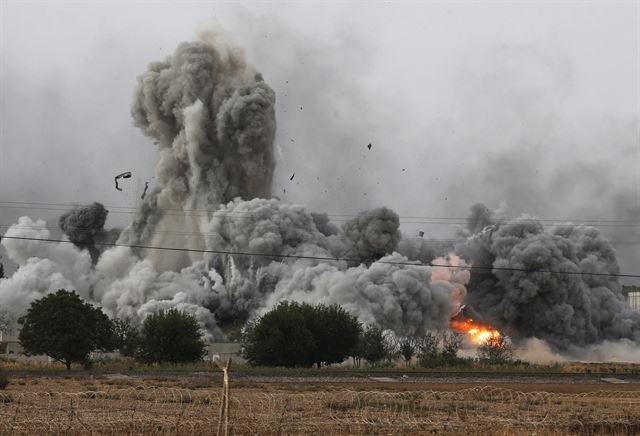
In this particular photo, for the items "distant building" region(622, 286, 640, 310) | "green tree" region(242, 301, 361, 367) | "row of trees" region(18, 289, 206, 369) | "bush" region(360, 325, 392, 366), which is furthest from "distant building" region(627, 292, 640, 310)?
"row of trees" region(18, 289, 206, 369)

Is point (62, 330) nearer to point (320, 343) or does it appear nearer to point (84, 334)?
point (84, 334)

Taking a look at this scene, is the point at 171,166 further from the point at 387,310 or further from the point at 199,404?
the point at 199,404

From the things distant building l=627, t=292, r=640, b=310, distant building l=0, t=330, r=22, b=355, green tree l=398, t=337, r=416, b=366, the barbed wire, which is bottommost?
the barbed wire

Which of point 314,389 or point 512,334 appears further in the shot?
point 512,334

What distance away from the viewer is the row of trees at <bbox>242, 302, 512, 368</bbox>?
73.3m

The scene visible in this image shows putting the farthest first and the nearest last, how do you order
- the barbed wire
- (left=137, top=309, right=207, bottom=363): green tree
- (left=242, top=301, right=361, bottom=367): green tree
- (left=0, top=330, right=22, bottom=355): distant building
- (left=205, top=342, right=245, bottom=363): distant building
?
(left=0, top=330, right=22, bottom=355): distant building
(left=205, top=342, right=245, bottom=363): distant building
(left=137, top=309, right=207, bottom=363): green tree
(left=242, top=301, right=361, bottom=367): green tree
the barbed wire

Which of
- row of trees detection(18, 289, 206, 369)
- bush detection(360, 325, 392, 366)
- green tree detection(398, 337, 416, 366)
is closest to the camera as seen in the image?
row of trees detection(18, 289, 206, 369)

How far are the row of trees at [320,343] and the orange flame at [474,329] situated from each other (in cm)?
1787

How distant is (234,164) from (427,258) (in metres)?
28.5

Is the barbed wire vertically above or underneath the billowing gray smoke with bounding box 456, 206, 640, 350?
underneath

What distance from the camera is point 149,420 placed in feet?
97.0

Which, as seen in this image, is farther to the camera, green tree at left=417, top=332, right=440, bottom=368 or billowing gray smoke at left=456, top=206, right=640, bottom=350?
billowing gray smoke at left=456, top=206, right=640, bottom=350

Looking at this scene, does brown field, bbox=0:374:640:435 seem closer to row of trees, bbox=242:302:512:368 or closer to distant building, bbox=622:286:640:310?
row of trees, bbox=242:302:512:368


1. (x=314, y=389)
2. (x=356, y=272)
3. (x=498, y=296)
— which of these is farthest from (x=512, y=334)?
(x=314, y=389)
